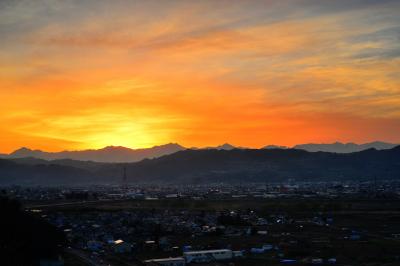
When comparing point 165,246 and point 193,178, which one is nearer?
point 165,246

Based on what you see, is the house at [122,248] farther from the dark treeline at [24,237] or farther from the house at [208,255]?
the house at [208,255]

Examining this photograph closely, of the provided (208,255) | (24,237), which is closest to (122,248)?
(208,255)

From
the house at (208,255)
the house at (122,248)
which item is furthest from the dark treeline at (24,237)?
the house at (208,255)

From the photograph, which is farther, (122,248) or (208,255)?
(122,248)

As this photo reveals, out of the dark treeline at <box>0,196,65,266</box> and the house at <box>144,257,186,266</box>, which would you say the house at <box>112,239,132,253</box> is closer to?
the dark treeline at <box>0,196,65,266</box>

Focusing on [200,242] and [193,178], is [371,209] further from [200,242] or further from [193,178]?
[193,178]

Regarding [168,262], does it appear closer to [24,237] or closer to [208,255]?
[208,255]

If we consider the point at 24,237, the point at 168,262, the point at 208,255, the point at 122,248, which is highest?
the point at 24,237

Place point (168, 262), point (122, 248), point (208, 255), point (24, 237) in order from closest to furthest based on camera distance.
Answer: point (24, 237) → point (168, 262) → point (208, 255) → point (122, 248)

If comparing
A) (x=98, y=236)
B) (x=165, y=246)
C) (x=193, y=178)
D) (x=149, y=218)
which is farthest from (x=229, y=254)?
(x=193, y=178)
